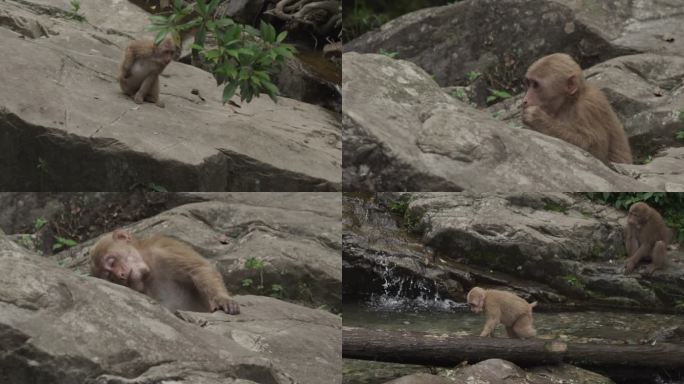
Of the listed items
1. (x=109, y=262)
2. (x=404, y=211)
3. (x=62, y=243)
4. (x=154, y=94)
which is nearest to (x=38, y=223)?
(x=62, y=243)

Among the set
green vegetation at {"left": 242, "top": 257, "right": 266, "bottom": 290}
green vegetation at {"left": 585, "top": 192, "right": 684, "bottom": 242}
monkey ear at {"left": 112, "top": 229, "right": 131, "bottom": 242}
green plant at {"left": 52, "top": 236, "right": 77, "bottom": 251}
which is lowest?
green plant at {"left": 52, "top": 236, "right": 77, "bottom": 251}

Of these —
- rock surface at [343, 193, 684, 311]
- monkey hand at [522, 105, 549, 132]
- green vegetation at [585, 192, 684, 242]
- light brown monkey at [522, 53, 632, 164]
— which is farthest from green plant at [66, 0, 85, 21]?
green vegetation at [585, 192, 684, 242]

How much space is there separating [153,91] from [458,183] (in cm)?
357

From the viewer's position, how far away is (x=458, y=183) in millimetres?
5902

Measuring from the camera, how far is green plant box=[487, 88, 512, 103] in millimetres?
8642

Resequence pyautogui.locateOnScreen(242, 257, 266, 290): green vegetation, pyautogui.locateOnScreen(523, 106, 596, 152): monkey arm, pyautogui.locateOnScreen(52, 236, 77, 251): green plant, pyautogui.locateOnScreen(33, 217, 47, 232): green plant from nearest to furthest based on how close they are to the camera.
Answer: pyautogui.locateOnScreen(523, 106, 596, 152): monkey arm < pyautogui.locateOnScreen(242, 257, 266, 290): green vegetation < pyautogui.locateOnScreen(52, 236, 77, 251): green plant < pyautogui.locateOnScreen(33, 217, 47, 232): green plant

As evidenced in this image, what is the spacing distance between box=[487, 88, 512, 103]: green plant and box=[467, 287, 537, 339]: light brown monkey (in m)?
2.17

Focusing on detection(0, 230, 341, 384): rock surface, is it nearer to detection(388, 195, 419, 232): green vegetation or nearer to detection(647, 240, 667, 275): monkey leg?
detection(388, 195, 419, 232): green vegetation

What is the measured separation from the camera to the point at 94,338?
4.38 meters

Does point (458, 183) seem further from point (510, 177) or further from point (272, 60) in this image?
point (272, 60)

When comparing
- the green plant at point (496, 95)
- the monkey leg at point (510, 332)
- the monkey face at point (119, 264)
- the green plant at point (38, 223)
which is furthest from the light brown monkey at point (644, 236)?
the green plant at point (38, 223)

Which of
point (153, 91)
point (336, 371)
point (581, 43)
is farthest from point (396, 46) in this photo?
point (336, 371)

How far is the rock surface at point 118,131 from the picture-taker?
7277 millimetres

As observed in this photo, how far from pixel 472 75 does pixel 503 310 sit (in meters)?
2.82
